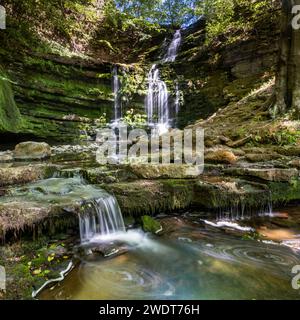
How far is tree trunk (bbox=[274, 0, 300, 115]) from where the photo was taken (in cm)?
765

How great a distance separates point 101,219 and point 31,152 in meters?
5.21

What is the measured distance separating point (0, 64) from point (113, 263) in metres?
10.7

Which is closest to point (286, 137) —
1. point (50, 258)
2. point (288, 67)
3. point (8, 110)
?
point (288, 67)

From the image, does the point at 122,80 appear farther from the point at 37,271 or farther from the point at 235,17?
the point at 37,271

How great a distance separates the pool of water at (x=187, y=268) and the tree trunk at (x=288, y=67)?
4.51 metres

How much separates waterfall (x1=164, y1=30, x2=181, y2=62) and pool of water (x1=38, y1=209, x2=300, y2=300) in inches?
507

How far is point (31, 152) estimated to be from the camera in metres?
8.45

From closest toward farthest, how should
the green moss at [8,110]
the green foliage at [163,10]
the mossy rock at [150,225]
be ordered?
the mossy rock at [150,225] < the green moss at [8,110] < the green foliage at [163,10]

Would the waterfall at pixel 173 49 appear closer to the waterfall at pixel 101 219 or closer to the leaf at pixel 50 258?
the waterfall at pixel 101 219

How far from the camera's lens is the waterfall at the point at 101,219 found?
405 cm

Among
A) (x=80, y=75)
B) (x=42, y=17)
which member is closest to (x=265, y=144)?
(x=80, y=75)

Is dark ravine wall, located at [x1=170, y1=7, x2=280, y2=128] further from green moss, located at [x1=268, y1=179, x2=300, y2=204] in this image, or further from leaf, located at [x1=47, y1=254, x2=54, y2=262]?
leaf, located at [x1=47, y1=254, x2=54, y2=262]

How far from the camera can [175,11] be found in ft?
62.4

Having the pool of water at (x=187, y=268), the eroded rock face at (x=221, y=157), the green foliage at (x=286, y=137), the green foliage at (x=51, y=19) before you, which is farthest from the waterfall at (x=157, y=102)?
the pool of water at (x=187, y=268)
